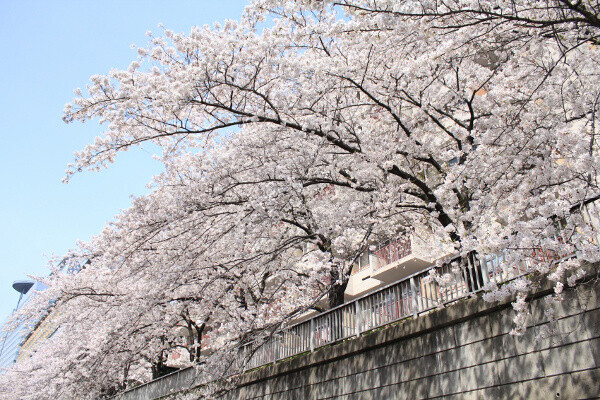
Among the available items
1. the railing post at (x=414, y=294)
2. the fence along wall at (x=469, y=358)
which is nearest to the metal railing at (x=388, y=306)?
the railing post at (x=414, y=294)

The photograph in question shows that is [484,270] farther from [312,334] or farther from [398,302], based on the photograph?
[312,334]

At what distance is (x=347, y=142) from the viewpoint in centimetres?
1016

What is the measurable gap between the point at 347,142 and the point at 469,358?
16.5 ft

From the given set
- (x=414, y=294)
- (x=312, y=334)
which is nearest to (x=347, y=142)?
(x=414, y=294)

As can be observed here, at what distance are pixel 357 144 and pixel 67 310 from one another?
48.7ft

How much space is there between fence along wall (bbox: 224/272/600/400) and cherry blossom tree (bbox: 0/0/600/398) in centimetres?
72

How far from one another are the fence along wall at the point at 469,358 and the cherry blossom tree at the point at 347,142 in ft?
2.35

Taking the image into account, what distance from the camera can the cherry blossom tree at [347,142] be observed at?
6121mm

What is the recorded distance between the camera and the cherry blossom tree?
20.1 feet

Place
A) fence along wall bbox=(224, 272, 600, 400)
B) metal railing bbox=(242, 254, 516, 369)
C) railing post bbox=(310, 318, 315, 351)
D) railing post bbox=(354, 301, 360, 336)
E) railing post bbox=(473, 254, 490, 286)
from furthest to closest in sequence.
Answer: railing post bbox=(310, 318, 315, 351)
railing post bbox=(354, 301, 360, 336)
metal railing bbox=(242, 254, 516, 369)
railing post bbox=(473, 254, 490, 286)
fence along wall bbox=(224, 272, 600, 400)

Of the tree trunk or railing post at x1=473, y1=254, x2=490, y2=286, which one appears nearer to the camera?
railing post at x1=473, y1=254, x2=490, y2=286

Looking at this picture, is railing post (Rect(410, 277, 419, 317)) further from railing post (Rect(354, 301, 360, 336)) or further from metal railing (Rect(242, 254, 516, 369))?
railing post (Rect(354, 301, 360, 336))

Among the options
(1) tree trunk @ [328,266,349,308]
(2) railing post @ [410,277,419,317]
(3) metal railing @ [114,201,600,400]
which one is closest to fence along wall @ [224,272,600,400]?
(2) railing post @ [410,277,419,317]

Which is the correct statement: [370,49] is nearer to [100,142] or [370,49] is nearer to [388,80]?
[388,80]
